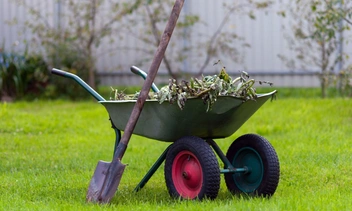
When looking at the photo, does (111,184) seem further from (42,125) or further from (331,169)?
(42,125)

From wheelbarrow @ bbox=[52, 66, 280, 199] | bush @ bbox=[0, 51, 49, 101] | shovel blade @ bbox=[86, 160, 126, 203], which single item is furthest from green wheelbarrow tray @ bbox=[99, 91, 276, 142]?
bush @ bbox=[0, 51, 49, 101]

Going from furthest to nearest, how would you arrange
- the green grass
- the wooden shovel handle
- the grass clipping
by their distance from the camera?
the wooden shovel handle, the green grass, the grass clipping

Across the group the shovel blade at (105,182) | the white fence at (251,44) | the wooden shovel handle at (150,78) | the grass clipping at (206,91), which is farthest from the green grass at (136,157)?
the white fence at (251,44)

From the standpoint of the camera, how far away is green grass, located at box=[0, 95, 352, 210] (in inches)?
158

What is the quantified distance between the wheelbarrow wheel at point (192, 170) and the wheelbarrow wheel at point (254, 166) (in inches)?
14.7

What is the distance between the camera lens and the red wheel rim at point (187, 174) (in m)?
4.04

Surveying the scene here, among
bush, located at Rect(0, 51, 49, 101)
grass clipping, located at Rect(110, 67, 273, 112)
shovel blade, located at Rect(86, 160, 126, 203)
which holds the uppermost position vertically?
grass clipping, located at Rect(110, 67, 273, 112)

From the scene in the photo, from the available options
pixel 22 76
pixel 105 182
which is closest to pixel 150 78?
pixel 105 182

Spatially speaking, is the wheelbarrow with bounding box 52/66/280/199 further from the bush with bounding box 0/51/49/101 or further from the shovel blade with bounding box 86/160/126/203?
the bush with bounding box 0/51/49/101

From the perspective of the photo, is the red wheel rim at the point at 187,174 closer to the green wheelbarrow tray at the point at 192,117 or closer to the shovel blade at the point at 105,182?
the green wheelbarrow tray at the point at 192,117

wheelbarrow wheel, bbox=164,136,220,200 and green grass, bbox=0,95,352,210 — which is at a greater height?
wheelbarrow wheel, bbox=164,136,220,200

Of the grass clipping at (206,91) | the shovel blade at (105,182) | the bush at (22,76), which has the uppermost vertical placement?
the grass clipping at (206,91)

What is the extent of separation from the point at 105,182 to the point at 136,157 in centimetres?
204

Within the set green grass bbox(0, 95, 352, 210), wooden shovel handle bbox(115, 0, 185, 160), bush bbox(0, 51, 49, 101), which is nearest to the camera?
green grass bbox(0, 95, 352, 210)
